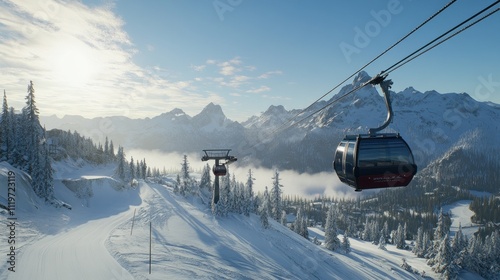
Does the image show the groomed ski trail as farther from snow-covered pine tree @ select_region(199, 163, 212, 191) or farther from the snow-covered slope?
snow-covered pine tree @ select_region(199, 163, 212, 191)

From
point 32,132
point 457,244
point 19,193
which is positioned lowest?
point 457,244

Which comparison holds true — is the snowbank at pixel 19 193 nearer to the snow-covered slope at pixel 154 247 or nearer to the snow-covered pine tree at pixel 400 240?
the snow-covered slope at pixel 154 247

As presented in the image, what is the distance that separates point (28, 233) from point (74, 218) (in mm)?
14883

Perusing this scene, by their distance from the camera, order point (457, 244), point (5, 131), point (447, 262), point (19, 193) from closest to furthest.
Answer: point (19, 193)
point (447, 262)
point (5, 131)
point (457, 244)

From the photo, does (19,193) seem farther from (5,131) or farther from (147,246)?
(5,131)

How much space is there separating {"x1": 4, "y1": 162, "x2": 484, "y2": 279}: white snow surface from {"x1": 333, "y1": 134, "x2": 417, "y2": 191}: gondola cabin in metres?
17.7

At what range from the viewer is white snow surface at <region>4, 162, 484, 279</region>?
21328 mm

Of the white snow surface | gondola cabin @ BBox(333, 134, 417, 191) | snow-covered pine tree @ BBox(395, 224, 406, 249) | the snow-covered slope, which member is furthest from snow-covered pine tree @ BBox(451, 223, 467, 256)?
gondola cabin @ BBox(333, 134, 417, 191)

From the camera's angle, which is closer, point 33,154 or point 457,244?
point 33,154

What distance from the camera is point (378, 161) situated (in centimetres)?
1157

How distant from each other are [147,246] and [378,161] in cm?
2630

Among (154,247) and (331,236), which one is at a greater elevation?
(154,247)

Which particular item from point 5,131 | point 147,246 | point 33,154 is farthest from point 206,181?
point 147,246

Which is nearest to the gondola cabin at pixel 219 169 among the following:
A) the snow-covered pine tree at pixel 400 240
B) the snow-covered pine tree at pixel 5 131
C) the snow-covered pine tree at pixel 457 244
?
the snow-covered pine tree at pixel 5 131
